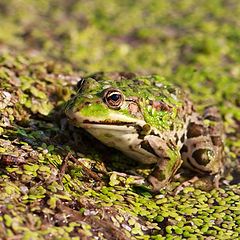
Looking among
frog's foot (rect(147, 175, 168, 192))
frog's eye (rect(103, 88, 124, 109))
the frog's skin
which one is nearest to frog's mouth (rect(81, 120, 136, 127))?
the frog's skin

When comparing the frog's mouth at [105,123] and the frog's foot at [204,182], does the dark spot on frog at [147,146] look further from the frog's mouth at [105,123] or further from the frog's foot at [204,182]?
the frog's foot at [204,182]

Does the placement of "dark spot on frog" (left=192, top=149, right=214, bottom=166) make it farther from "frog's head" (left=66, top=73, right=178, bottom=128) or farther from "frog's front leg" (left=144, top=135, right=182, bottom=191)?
"frog's head" (left=66, top=73, right=178, bottom=128)

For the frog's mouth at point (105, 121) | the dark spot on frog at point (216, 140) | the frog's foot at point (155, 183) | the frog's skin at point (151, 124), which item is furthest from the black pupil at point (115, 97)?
the dark spot on frog at point (216, 140)

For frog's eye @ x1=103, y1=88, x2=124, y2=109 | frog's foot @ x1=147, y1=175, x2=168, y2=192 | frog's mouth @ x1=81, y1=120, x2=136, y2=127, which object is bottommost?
frog's foot @ x1=147, y1=175, x2=168, y2=192

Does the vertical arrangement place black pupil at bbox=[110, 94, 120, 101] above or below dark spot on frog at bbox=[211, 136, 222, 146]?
above

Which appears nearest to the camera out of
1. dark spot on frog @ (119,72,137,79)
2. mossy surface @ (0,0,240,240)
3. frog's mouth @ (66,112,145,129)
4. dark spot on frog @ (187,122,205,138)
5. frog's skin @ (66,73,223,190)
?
mossy surface @ (0,0,240,240)

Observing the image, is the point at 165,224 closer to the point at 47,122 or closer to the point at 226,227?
the point at 226,227

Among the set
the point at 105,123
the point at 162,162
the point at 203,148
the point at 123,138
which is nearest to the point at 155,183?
Answer: the point at 162,162
